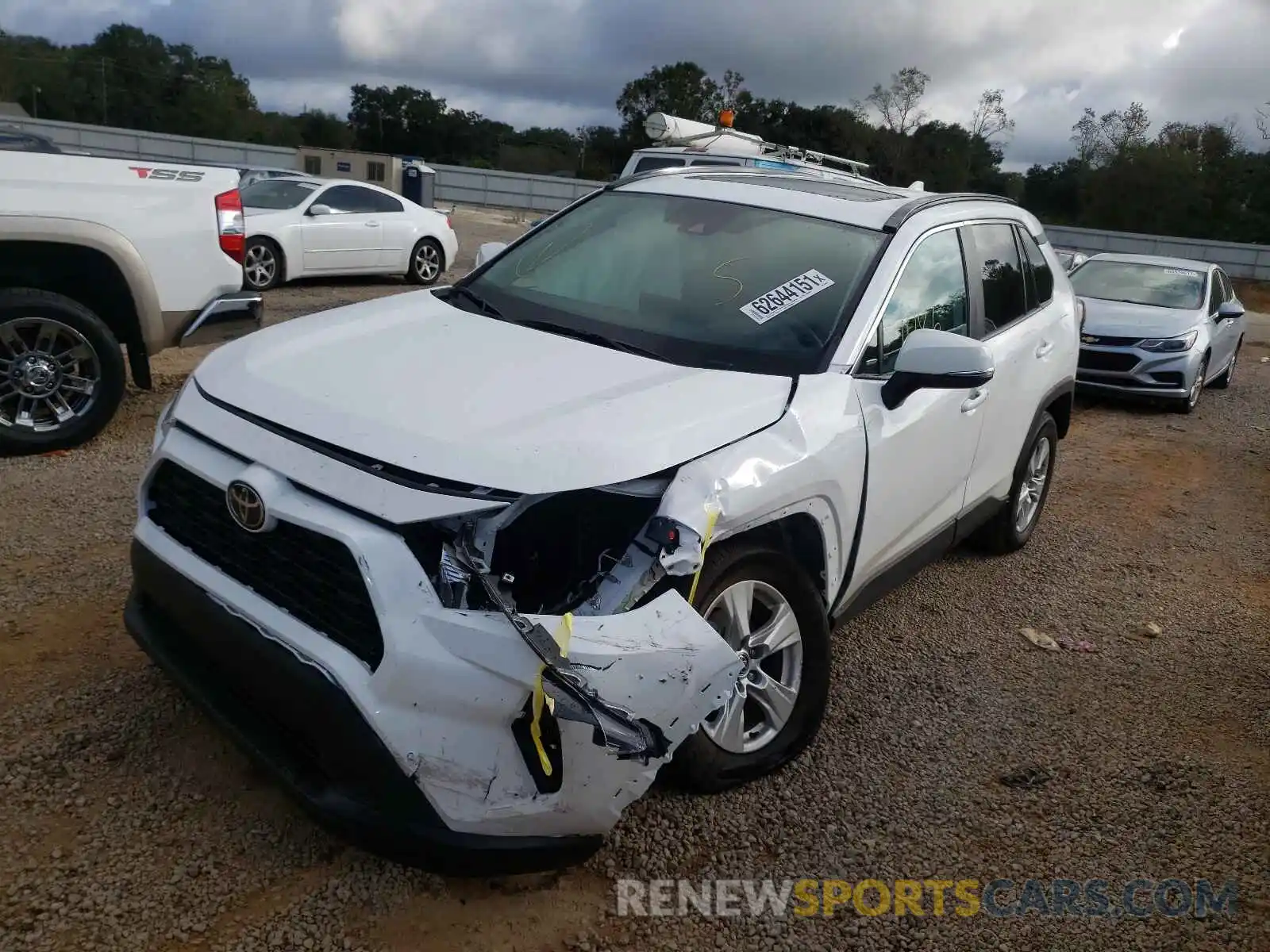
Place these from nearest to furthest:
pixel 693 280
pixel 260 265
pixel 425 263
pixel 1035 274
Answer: pixel 693 280, pixel 1035 274, pixel 260 265, pixel 425 263

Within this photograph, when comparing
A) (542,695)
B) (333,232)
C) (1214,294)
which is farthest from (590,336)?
(1214,294)

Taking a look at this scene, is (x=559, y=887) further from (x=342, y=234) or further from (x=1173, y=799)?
(x=342, y=234)

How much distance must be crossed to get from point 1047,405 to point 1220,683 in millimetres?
1545

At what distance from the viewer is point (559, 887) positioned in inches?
102

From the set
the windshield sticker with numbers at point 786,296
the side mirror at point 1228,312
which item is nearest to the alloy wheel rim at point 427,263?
the side mirror at point 1228,312

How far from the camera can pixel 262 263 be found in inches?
457

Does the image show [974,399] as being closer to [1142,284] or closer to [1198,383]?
[1198,383]

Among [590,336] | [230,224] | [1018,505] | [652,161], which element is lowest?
[1018,505]

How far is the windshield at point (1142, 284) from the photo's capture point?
10.7 m

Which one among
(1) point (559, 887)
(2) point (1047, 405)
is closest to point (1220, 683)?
(2) point (1047, 405)

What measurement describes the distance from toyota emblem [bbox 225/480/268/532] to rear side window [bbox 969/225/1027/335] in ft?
10.0

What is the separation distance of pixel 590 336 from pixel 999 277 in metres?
2.22

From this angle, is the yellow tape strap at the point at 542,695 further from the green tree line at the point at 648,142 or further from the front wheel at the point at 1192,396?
the green tree line at the point at 648,142

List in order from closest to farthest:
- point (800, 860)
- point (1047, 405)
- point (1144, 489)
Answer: point (800, 860), point (1047, 405), point (1144, 489)
